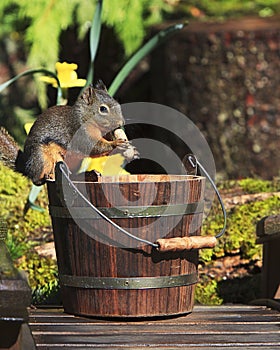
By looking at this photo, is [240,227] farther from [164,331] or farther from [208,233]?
[164,331]

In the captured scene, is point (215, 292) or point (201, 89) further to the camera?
point (201, 89)

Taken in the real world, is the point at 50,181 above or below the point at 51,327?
above

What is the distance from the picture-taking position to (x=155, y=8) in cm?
668

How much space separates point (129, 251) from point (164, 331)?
0.28 m

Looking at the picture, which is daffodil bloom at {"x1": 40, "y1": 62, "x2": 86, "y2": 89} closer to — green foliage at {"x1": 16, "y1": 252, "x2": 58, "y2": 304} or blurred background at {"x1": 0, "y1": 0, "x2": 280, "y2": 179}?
green foliage at {"x1": 16, "y1": 252, "x2": 58, "y2": 304}

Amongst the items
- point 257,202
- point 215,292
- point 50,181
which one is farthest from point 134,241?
point 257,202

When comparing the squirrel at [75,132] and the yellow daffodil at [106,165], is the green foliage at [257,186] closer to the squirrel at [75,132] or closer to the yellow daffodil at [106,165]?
the yellow daffodil at [106,165]

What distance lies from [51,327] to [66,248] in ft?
0.94

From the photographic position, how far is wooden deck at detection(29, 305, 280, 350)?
2.43m

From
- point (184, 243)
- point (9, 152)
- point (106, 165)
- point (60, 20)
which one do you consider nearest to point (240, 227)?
point (106, 165)

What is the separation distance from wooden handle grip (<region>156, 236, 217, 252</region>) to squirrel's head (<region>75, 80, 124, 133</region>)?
1.64 feet

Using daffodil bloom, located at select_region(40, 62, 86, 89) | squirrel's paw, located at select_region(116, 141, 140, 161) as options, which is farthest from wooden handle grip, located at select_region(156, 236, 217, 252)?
daffodil bloom, located at select_region(40, 62, 86, 89)

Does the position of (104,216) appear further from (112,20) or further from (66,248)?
(112,20)

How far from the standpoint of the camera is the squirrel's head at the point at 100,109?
9.59ft
